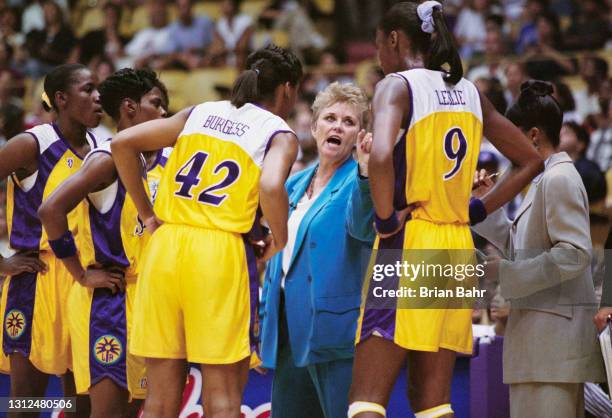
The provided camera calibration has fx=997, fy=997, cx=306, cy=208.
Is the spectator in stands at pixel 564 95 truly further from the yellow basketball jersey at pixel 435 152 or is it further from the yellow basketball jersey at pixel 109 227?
the yellow basketball jersey at pixel 109 227

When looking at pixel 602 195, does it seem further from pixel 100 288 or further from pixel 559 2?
pixel 559 2

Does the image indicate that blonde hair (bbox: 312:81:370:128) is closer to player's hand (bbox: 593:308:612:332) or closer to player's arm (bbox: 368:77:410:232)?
player's arm (bbox: 368:77:410:232)

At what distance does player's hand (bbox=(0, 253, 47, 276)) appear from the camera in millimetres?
5160

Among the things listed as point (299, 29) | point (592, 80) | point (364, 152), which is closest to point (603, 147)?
point (592, 80)

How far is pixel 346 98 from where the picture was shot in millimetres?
5148

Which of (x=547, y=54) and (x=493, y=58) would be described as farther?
(x=493, y=58)

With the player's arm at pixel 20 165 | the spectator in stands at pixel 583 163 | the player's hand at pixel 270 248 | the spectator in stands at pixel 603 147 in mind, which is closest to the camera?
the player's hand at pixel 270 248

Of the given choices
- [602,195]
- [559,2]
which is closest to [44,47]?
[559,2]

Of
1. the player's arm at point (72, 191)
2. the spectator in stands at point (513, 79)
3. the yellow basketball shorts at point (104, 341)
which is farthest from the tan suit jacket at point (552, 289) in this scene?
the spectator in stands at point (513, 79)

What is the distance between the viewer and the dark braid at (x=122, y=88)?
4988 mm

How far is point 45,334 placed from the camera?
5.11m

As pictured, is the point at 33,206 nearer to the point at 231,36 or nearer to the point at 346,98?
the point at 346,98

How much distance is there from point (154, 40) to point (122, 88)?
28.9 ft

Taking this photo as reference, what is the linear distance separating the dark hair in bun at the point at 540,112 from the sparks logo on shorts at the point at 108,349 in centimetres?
215
